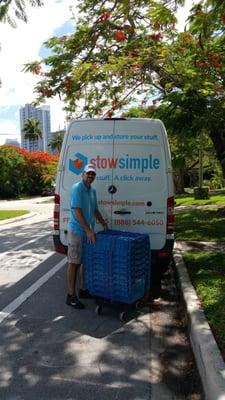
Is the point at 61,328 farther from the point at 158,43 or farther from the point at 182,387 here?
the point at 158,43

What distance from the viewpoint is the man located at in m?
6.29

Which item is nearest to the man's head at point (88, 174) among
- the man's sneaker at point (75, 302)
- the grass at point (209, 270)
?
the man's sneaker at point (75, 302)

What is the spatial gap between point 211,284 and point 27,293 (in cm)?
270

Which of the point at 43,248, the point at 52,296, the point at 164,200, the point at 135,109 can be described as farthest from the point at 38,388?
the point at 135,109

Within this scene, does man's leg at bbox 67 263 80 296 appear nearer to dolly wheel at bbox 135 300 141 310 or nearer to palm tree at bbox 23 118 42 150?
dolly wheel at bbox 135 300 141 310

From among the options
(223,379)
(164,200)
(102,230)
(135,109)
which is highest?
(135,109)

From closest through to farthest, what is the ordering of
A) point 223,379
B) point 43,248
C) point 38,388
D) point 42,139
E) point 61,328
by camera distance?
point 223,379, point 38,388, point 61,328, point 43,248, point 42,139

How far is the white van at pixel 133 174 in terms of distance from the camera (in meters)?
6.93

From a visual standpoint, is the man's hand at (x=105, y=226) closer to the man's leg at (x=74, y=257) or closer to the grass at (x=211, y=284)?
the man's leg at (x=74, y=257)

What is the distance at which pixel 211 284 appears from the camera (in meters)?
6.87

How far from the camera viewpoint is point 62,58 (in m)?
12.4

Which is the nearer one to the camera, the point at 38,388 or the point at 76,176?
the point at 38,388

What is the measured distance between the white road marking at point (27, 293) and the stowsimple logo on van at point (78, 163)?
1937 millimetres

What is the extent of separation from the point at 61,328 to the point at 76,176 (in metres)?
2.37
